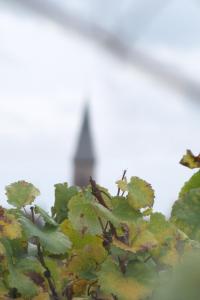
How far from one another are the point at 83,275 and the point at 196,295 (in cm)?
37

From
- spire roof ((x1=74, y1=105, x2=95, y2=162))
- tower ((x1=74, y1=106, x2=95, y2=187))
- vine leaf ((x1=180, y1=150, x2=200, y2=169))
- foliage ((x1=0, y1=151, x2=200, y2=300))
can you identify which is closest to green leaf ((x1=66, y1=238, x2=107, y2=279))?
foliage ((x1=0, y1=151, x2=200, y2=300))

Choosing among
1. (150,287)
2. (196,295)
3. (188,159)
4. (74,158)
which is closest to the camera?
(196,295)

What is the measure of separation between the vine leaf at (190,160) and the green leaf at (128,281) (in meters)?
0.12

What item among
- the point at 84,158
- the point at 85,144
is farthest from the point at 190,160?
the point at 84,158

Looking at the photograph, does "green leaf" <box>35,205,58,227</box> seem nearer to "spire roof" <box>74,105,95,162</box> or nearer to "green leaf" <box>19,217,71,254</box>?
"green leaf" <box>19,217,71,254</box>

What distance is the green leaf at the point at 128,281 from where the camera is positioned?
1.56 feet

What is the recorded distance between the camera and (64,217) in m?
0.63

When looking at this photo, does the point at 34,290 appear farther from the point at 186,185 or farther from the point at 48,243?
the point at 186,185

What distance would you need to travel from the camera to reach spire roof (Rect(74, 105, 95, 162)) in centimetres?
2093

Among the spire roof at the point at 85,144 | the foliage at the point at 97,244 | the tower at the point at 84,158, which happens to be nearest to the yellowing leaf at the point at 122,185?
the foliage at the point at 97,244

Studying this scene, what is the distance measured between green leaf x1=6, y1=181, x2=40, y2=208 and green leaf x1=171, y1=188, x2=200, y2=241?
13cm

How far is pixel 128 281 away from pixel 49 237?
0.28 ft

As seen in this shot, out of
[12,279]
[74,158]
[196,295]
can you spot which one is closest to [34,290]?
[12,279]

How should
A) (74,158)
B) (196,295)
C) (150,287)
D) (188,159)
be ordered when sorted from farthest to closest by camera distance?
(74,158) → (188,159) → (150,287) → (196,295)
